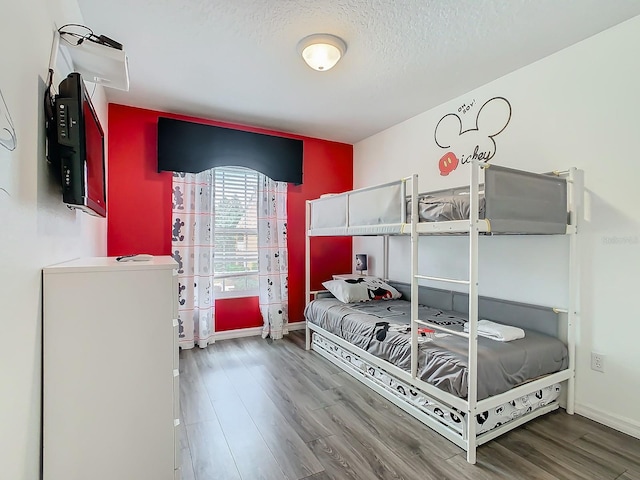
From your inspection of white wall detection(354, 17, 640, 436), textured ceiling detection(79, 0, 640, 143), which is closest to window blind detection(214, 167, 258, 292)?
textured ceiling detection(79, 0, 640, 143)

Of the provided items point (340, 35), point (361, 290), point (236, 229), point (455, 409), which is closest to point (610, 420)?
point (455, 409)

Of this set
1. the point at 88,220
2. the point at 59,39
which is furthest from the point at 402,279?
the point at 59,39

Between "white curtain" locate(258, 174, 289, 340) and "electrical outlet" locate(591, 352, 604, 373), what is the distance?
9.72 ft

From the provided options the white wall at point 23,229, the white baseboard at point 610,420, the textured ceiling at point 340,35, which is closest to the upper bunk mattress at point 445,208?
the textured ceiling at point 340,35

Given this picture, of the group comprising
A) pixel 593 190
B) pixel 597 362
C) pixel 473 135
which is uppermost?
pixel 473 135

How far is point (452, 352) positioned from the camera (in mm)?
2061

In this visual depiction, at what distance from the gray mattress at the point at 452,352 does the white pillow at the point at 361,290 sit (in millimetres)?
465

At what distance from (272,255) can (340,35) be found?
252 cm

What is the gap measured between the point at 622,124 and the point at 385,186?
1540mm

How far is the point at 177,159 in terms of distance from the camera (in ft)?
11.6

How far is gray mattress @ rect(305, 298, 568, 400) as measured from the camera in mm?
1931

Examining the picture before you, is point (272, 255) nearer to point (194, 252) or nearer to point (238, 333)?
point (194, 252)

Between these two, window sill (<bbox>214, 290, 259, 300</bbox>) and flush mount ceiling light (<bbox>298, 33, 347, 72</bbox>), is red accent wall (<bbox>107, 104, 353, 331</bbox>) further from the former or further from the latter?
flush mount ceiling light (<bbox>298, 33, 347, 72</bbox>)

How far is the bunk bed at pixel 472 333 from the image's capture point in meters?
1.88
